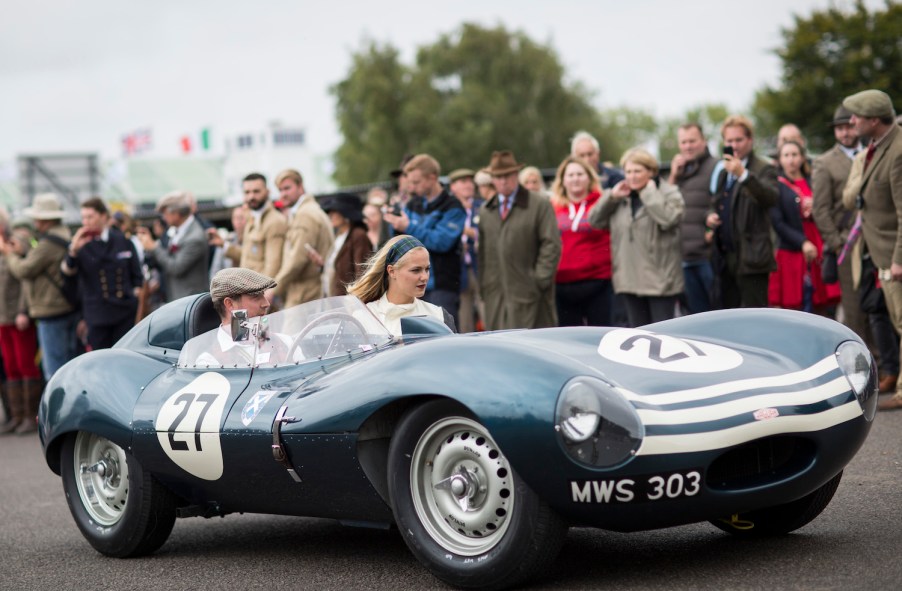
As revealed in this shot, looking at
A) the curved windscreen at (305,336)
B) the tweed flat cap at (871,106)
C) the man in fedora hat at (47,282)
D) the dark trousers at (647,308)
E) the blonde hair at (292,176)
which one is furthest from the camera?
the man in fedora hat at (47,282)

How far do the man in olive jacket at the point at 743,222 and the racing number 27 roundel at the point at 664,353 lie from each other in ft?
15.2

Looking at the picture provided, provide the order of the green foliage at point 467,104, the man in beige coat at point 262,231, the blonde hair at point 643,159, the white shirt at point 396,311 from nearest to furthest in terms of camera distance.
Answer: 1. the white shirt at point 396,311
2. the blonde hair at point 643,159
3. the man in beige coat at point 262,231
4. the green foliage at point 467,104

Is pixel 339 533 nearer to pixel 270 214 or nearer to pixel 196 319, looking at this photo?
pixel 196 319

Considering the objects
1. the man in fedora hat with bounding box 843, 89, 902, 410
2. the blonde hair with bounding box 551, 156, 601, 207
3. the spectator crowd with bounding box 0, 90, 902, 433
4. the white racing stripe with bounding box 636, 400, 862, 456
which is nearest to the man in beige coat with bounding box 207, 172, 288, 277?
the spectator crowd with bounding box 0, 90, 902, 433

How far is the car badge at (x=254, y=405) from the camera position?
5.17 m

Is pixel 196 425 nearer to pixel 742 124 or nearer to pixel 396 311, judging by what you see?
pixel 396 311

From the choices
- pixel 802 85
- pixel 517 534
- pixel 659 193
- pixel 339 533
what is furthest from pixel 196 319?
pixel 802 85

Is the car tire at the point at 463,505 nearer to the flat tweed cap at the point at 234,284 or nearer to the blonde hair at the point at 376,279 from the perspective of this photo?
the blonde hair at the point at 376,279

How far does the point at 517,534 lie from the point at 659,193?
554 cm

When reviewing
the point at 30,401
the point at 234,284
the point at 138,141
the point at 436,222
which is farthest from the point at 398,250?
the point at 138,141

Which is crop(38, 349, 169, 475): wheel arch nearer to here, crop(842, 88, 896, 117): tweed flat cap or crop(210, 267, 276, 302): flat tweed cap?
crop(210, 267, 276, 302): flat tweed cap

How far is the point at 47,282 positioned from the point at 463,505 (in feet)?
30.3

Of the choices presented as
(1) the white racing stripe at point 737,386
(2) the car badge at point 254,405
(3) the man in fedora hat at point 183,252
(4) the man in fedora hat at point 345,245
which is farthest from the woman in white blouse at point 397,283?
(3) the man in fedora hat at point 183,252

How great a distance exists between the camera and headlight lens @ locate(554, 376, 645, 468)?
13.0 feet
